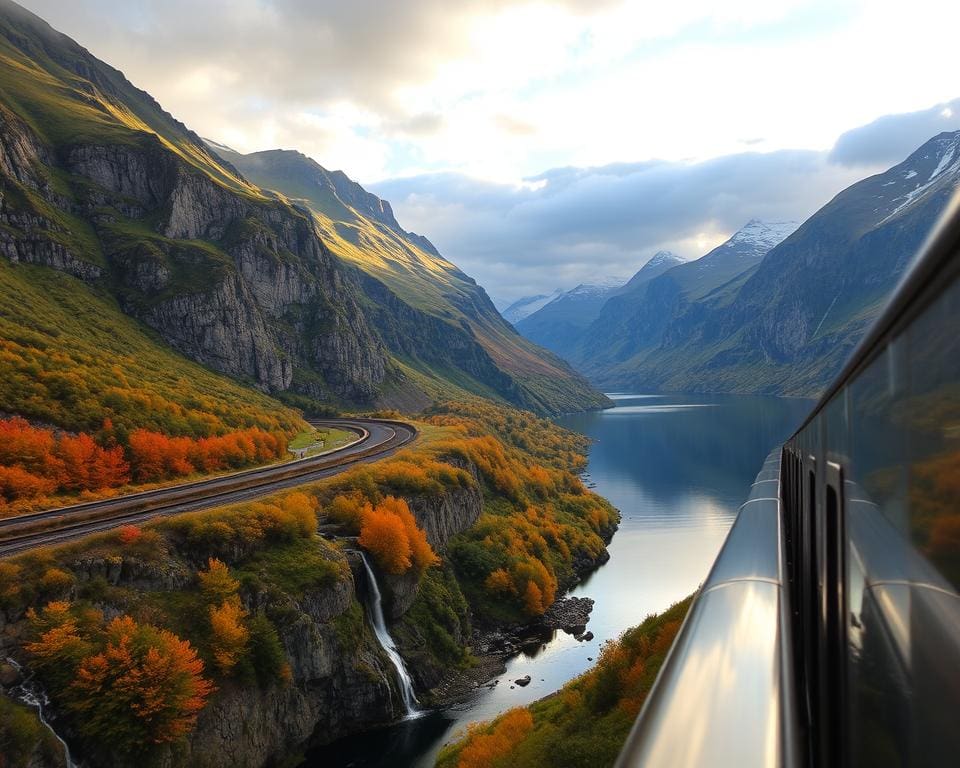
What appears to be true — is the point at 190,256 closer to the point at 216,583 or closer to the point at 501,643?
the point at 501,643

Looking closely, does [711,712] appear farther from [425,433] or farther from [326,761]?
[425,433]

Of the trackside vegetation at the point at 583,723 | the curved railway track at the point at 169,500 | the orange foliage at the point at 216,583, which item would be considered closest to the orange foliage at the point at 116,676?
the orange foliage at the point at 216,583

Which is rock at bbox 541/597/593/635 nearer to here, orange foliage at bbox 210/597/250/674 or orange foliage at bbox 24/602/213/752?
orange foliage at bbox 210/597/250/674

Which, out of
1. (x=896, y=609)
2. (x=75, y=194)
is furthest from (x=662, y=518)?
(x=75, y=194)

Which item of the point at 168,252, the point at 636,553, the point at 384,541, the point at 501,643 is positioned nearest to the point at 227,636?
the point at 384,541

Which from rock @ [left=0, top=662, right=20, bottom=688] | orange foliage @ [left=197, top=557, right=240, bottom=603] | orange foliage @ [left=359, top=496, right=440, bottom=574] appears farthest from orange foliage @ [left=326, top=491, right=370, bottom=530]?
rock @ [left=0, top=662, right=20, bottom=688]

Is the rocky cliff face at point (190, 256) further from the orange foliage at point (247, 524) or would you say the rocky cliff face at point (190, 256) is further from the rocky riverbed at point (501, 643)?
the rocky riverbed at point (501, 643)
